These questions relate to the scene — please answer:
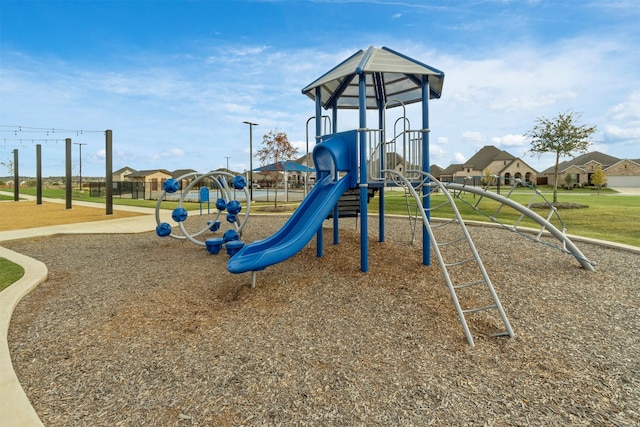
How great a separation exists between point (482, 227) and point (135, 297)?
382 inches

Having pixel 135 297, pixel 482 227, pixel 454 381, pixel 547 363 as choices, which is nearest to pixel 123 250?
pixel 135 297

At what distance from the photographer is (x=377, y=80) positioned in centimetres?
788

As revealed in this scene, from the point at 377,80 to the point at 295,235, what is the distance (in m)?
4.47

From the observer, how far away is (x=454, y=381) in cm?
311

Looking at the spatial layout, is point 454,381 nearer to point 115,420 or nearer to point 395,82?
point 115,420

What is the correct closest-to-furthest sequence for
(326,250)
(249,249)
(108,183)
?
1. (249,249)
2. (326,250)
3. (108,183)

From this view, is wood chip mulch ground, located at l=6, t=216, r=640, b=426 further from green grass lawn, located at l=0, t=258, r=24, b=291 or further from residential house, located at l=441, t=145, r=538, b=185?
residential house, located at l=441, t=145, r=538, b=185

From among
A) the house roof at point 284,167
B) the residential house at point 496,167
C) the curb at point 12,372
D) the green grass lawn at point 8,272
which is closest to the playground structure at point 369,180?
the curb at point 12,372

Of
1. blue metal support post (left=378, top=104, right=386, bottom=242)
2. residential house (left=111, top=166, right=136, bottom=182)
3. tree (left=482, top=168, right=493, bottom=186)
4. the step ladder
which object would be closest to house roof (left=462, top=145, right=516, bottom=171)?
tree (left=482, top=168, right=493, bottom=186)

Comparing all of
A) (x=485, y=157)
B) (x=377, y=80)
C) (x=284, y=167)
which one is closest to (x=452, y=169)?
(x=485, y=157)

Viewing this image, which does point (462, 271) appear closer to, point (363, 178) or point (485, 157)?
point (363, 178)

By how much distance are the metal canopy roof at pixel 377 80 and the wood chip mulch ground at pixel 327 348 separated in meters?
3.46

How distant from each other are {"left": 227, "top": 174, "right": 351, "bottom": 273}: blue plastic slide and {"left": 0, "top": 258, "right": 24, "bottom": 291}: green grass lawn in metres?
3.91

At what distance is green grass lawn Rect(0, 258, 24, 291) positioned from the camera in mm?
5766
